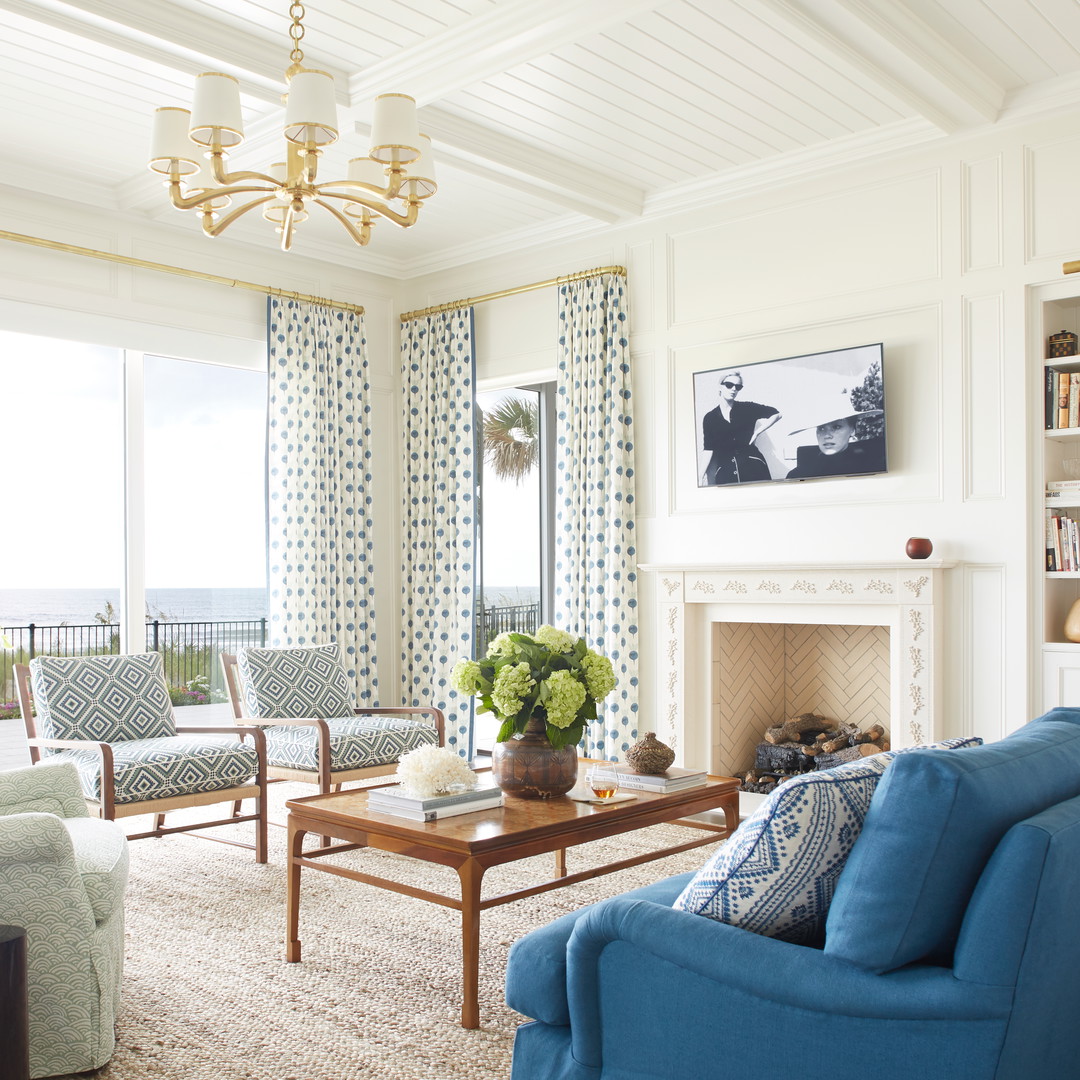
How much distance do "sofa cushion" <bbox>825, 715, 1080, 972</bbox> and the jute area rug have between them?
1.17 m

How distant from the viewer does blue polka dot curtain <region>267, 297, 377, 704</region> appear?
239 inches

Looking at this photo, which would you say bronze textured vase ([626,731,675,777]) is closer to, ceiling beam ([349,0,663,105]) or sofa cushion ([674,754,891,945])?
sofa cushion ([674,754,891,945])

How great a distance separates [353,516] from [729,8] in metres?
3.67

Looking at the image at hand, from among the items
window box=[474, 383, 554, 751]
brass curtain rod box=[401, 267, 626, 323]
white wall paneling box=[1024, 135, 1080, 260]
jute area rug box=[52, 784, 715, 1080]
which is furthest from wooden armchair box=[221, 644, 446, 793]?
white wall paneling box=[1024, 135, 1080, 260]

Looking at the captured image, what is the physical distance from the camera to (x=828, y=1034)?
1.68m

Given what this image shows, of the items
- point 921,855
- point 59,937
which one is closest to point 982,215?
point 921,855

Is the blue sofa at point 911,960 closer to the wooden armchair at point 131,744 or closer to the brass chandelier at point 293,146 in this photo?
the brass chandelier at point 293,146

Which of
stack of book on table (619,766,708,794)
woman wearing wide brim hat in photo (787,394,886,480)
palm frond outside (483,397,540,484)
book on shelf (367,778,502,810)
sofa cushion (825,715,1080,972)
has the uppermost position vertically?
palm frond outside (483,397,540,484)

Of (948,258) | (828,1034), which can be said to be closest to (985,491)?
(948,258)

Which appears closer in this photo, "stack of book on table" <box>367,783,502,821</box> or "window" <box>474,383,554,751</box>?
"stack of book on table" <box>367,783,502,821</box>

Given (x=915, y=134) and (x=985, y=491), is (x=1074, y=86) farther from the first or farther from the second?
(x=985, y=491)

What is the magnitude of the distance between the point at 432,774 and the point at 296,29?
8.45ft

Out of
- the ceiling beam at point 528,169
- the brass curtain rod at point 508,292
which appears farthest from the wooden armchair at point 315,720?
the ceiling beam at point 528,169

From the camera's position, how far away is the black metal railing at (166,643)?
17.3 feet
